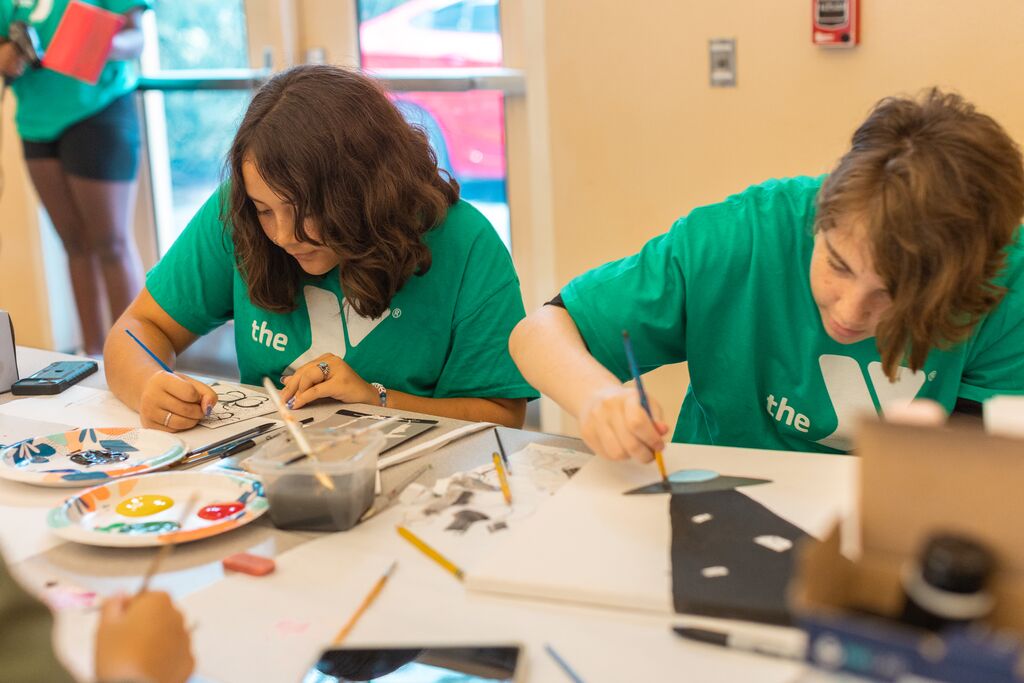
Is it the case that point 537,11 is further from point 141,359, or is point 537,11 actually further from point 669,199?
point 141,359

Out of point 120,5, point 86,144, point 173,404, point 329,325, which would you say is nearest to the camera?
point 173,404

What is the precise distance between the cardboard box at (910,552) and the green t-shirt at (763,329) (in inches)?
22.0

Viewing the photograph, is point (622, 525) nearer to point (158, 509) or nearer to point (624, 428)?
point (624, 428)

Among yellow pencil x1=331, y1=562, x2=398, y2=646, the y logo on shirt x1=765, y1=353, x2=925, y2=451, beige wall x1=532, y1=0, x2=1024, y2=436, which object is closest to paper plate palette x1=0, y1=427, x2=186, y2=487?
yellow pencil x1=331, y1=562, x2=398, y2=646

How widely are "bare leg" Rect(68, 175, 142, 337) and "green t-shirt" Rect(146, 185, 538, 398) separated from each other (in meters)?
1.76

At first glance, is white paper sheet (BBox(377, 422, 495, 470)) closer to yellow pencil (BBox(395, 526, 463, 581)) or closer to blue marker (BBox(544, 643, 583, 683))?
yellow pencil (BBox(395, 526, 463, 581))

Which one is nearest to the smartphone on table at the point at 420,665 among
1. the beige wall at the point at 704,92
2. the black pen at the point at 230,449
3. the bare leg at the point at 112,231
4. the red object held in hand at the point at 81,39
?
the black pen at the point at 230,449

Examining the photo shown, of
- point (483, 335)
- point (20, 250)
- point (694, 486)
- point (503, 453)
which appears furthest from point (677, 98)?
point (20, 250)

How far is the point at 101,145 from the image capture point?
121 inches

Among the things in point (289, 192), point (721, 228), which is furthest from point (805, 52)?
point (289, 192)

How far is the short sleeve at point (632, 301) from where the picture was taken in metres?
1.28

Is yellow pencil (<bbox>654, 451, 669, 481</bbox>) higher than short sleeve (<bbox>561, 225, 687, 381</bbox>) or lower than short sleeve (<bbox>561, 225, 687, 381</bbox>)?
lower

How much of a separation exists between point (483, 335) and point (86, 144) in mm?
2047

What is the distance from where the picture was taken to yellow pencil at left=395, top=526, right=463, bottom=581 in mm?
928
